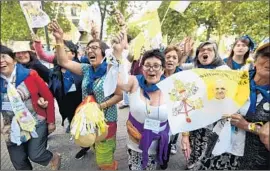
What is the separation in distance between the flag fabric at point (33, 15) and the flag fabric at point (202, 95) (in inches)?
90.0

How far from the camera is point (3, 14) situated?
12.6m

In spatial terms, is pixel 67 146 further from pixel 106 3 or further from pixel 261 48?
pixel 106 3

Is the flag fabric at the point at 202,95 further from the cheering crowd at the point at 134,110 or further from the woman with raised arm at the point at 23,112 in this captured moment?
the woman with raised arm at the point at 23,112

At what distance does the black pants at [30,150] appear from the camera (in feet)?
9.96

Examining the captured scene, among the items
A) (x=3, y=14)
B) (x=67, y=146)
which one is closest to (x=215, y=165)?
(x=67, y=146)

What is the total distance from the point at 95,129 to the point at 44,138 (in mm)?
721

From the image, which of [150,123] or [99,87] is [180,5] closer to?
[99,87]

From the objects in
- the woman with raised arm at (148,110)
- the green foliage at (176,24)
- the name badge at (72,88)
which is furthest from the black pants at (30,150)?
the green foliage at (176,24)

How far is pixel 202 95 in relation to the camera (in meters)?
2.04

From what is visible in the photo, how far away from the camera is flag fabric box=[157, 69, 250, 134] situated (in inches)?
78.7

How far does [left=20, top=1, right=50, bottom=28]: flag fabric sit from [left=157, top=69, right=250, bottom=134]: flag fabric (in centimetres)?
229

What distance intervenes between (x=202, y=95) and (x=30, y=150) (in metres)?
2.01

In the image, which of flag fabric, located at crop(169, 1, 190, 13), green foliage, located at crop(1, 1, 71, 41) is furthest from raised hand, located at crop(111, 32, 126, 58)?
green foliage, located at crop(1, 1, 71, 41)

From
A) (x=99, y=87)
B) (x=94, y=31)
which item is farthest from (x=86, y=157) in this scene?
(x=94, y=31)
